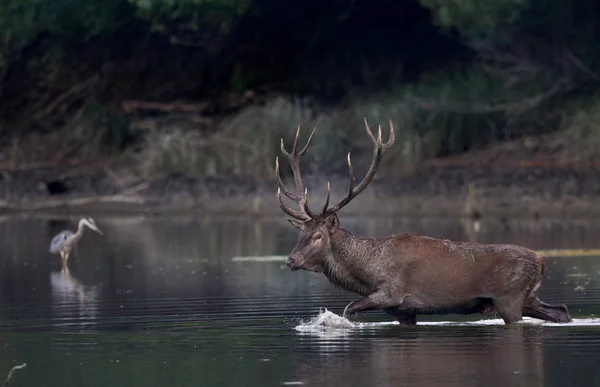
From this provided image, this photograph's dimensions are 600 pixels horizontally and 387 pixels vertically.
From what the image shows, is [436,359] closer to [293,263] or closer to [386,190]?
[293,263]

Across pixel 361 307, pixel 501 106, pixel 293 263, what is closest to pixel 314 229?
pixel 293 263

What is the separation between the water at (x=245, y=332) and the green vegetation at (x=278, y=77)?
9.67 meters

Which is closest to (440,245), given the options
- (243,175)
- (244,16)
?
(243,175)

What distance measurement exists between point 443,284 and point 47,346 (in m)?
3.64

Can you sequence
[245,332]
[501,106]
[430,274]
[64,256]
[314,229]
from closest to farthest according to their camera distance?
[245,332]
[430,274]
[314,229]
[64,256]
[501,106]

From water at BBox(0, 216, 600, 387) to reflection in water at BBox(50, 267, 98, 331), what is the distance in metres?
0.02

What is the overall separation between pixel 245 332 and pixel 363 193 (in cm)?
1930

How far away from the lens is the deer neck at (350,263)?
16016 mm

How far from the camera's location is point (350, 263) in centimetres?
1612

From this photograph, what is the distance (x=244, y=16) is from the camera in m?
40.8

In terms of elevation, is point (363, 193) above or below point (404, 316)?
above

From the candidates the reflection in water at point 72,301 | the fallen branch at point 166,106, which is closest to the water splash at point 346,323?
the reflection in water at point 72,301

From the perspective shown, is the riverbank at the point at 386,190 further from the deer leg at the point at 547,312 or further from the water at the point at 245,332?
the deer leg at the point at 547,312

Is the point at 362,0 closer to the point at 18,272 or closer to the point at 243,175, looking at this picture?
the point at 243,175
